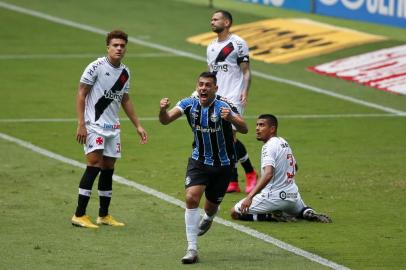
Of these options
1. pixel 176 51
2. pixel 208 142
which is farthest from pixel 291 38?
pixel 208 142

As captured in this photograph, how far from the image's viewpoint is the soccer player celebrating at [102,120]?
16000 millimetres

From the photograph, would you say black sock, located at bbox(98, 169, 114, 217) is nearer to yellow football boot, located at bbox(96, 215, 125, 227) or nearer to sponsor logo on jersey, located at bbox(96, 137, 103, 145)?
yellow football boot, located at bbox(96, 215, 125, 227)

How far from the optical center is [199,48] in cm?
3475

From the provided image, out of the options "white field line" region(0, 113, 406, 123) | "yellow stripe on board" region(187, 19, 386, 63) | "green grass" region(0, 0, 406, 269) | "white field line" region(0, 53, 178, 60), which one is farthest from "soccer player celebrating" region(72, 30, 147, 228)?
"white field line" region(0, 53, 178, 60)

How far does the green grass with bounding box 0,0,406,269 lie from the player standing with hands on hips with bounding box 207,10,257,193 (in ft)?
3.41

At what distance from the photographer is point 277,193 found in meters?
16.5

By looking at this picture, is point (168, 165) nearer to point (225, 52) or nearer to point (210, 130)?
point (225, 52)

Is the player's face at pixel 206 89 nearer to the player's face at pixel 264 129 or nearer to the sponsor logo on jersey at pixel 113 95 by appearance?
the player's face at pixel 264 129

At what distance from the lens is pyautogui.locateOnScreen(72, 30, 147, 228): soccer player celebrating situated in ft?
52.5

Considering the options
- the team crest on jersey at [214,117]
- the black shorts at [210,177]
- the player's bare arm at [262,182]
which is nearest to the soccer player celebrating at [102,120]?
the player's bare arm at [262,182]

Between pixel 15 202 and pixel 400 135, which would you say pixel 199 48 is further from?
pixel 15 202

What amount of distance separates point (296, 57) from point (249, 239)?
705 inches

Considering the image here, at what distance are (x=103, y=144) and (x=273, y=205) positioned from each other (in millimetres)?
2311

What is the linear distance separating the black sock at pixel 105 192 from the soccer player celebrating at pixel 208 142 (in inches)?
72.6
